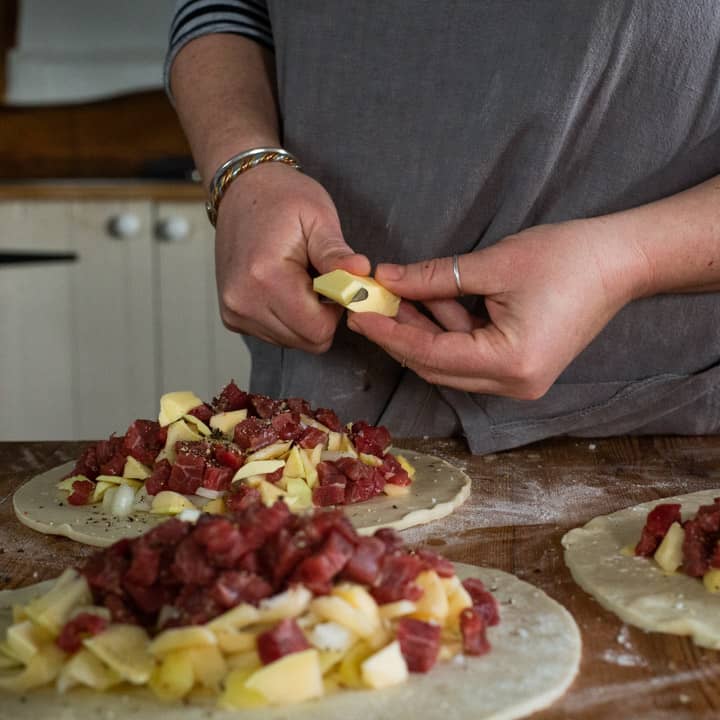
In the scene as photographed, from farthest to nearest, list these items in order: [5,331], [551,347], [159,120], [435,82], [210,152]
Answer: [159,120] < [5,331] < [210,152] < [435,82] < [551,347]

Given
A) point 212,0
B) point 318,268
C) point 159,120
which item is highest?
point 212,0

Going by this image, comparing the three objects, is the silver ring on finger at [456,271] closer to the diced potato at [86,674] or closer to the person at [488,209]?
the person at [488,209]

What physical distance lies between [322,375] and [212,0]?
2.42ft

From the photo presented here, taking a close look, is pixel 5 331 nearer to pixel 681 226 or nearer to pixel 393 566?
pixel 681 226

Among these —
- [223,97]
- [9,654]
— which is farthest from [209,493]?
[223,97]

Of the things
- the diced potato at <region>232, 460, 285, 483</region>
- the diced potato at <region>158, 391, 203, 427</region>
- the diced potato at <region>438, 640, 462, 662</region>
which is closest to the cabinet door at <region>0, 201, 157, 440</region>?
the diced potato at <region>158, 391, 203, 427</region>

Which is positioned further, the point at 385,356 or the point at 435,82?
the point at 385,356

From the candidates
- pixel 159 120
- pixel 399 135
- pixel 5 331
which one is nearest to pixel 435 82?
pixel 399 135

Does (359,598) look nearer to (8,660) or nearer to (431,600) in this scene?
(431,600)

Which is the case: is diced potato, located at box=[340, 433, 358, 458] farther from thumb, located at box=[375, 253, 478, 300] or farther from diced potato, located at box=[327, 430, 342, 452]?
thumb, located at box=[375, 253, 478, 300]

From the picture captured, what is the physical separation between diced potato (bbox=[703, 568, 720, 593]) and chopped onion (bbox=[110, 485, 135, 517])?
2.60 feet

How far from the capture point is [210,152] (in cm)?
194

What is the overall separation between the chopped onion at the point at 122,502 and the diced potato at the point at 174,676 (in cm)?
55

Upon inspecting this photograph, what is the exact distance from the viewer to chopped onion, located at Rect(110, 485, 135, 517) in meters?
1.57
